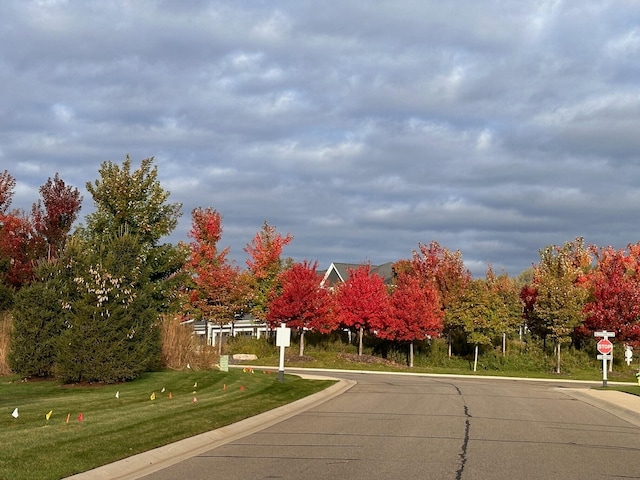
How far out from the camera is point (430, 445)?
1219 centimetres

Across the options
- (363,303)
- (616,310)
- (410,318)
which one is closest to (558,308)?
(616,310)

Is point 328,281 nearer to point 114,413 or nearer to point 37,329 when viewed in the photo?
point 37,329

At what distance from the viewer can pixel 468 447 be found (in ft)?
39.5

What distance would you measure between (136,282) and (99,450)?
1310cm

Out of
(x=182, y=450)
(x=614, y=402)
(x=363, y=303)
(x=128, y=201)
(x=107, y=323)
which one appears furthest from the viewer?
(x=363, y=303)

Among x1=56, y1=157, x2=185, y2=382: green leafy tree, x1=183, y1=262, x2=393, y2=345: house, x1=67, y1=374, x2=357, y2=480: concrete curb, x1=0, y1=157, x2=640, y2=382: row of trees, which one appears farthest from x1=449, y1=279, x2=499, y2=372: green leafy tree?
x1=67, y1=374, x2=357, y2=480: concrete curb

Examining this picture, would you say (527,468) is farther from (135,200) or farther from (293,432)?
(135,200)

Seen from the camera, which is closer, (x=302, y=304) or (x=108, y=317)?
(x=108, y=317)

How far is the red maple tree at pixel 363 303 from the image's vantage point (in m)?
47.1

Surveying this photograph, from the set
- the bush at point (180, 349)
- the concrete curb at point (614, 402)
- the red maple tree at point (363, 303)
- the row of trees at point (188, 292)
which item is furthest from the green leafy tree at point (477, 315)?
the bush at point (180, 349)

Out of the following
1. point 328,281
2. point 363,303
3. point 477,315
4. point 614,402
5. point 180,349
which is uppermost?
point 328,281

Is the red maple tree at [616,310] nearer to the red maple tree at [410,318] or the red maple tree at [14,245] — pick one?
the red maple tree at [410,318]

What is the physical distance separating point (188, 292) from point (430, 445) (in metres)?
39.1

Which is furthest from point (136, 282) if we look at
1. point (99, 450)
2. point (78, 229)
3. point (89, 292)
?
point (78, 229)
